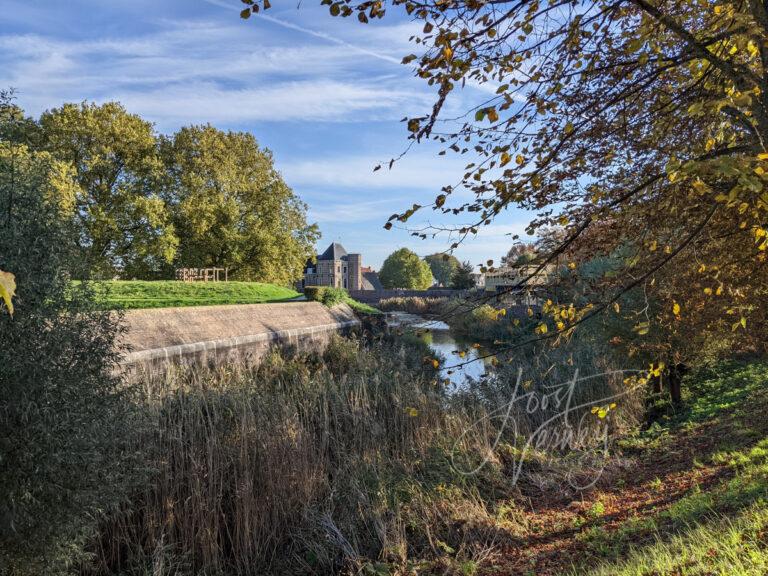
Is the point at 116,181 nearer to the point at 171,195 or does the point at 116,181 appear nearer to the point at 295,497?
the point at 171,195

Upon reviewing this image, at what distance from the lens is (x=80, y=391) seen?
4.81 m

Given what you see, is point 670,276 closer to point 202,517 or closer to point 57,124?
point 202,517

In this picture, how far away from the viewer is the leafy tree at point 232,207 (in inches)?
1152

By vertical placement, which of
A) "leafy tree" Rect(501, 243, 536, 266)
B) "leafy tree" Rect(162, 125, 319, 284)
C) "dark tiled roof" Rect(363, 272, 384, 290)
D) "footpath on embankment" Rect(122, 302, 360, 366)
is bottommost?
"footpath on embankment" Rect(122, 302, 360, 366)

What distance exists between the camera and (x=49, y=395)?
4520mm

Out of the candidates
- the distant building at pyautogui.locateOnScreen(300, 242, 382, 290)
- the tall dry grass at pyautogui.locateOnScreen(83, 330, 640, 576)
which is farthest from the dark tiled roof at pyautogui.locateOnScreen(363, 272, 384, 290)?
the tall dry grass at pyautogui.locateOnScreen(83, 330, 640, 576)

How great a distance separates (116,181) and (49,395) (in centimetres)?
2646

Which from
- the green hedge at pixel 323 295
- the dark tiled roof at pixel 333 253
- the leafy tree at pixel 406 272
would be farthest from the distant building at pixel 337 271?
the green hedge at pixel 323 295

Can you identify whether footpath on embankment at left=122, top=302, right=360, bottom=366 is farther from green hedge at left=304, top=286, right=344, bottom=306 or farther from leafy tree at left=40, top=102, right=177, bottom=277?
leafy tree at left=40, top=102, right=177, bottom=277

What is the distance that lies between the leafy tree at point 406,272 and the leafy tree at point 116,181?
1886 inches

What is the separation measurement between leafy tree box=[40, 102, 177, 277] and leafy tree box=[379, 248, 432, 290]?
47.9 m

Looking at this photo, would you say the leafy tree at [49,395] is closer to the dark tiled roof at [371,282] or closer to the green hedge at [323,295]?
the green hedge at [323,295]

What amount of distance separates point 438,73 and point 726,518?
13.5ft

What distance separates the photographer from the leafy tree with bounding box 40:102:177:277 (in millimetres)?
26094
